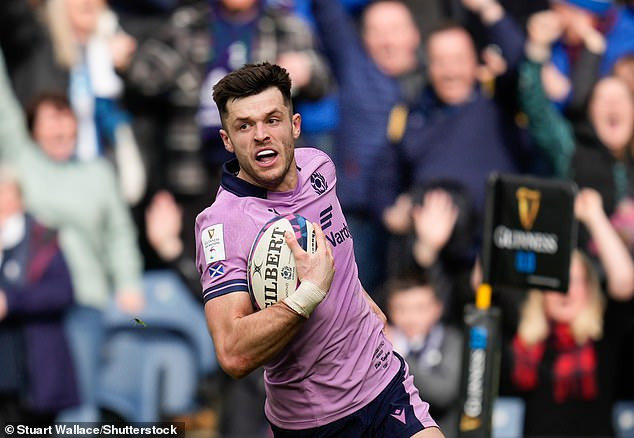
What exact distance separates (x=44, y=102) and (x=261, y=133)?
5.77 metres

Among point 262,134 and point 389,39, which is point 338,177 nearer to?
point 389,39

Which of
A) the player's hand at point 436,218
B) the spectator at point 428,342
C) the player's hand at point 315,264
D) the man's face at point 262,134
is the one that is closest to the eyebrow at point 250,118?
the man's face at point 262,134

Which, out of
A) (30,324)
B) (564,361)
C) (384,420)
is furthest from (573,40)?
(384,420)

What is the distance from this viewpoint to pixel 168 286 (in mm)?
11625

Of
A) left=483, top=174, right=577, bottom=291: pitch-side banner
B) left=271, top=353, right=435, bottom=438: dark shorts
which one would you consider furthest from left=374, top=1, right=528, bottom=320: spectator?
left=271, top=353, right=435, bottom=438: dark shorts

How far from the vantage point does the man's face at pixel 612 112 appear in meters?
11.6

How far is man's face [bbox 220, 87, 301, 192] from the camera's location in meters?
5.91

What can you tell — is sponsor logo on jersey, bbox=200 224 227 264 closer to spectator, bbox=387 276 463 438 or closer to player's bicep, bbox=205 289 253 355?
player's bicep, bbox=205 289 253 355

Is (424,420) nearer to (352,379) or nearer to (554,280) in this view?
(352,379)

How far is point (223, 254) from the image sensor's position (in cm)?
583

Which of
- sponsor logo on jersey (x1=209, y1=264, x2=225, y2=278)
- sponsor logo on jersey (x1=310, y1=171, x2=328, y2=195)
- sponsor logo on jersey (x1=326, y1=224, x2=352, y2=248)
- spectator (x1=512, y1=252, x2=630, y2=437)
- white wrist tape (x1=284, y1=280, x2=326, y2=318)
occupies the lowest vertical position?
spectator (x1=512, y1=252, x2=630, y2=437)

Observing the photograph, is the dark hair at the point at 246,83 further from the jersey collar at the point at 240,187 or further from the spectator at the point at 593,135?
the spectator at the point at 593,135

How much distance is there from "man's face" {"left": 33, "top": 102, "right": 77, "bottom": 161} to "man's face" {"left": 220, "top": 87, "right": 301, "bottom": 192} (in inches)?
216

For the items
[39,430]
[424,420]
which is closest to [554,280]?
[424,420]
